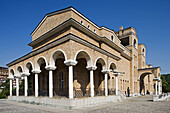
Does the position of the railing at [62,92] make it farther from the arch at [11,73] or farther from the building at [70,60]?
the arch at [11,73]

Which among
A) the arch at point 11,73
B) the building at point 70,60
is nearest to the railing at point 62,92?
the building at point 70,60

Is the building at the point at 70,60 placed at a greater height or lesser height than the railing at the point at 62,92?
greater

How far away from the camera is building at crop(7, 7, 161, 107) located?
11883mm

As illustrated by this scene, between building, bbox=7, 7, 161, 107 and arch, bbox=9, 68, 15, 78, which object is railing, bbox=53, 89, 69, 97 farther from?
arch, bbox=9, 68, 15, 78

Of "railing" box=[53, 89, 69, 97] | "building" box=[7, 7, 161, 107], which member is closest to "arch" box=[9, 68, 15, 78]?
"building" box=[7, 7, 161, 107]

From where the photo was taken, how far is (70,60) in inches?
425

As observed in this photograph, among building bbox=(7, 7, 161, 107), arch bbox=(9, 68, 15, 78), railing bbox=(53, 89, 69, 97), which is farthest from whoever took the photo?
arch bbox=(9, 68, 15, 78)

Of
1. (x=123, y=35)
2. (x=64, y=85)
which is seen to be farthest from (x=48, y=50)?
(x=123, y=35)

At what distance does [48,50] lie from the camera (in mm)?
13094

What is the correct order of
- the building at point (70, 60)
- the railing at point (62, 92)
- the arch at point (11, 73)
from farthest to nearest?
the arch at point (11, 73)
the railing at point (62, 92)
the building at point (70, 60)

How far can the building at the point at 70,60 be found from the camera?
468 inches

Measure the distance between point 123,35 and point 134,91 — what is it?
11317mm

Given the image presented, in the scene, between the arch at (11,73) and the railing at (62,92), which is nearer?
the railing at (62,92)

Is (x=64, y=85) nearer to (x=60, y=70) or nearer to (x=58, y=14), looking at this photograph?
(x=60, y=70)
